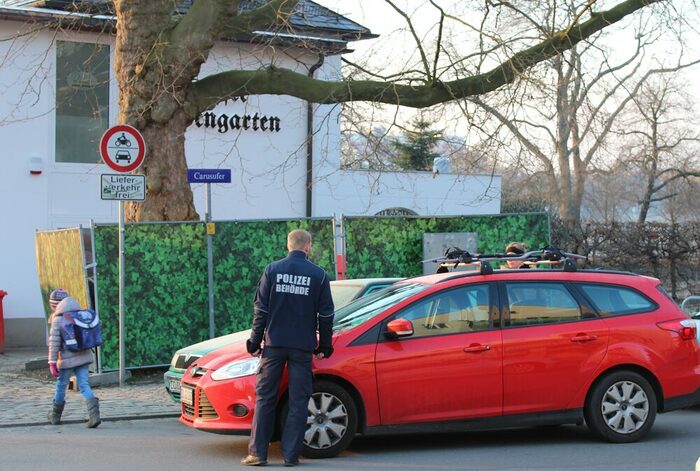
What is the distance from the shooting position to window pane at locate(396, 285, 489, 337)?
8883 mm

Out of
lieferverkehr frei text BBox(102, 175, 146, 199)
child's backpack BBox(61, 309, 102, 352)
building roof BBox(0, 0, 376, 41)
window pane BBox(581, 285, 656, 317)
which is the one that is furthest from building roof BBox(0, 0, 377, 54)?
window pane BBox(581, 285, 656, 317)

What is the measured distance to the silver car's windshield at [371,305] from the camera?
8.91 m

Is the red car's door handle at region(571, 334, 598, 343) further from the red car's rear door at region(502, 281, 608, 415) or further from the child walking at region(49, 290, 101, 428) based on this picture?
the child walking at region(49, 290, 101, 428)

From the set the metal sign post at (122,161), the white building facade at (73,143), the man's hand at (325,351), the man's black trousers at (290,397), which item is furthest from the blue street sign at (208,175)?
the man's black trousers at (290,397)

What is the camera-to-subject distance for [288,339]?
316 inches

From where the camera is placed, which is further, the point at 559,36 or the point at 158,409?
the point at 559,36

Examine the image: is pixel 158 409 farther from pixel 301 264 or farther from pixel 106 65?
pixel 106 65

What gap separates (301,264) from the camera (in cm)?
815

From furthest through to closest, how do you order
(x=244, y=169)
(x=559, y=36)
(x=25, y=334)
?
(x=244, y=169) → (x=25, y=334) → (x=559, y=36)

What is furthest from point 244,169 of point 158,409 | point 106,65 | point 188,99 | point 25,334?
point 158,409

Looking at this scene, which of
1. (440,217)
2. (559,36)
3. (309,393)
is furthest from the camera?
(440,217)

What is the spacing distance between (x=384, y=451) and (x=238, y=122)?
530 inches

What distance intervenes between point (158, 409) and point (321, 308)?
435cm

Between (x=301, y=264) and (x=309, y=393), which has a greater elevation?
(x=301, y=264)
